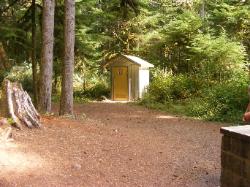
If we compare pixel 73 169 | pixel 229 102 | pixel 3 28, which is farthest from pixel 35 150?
pixel 229 102

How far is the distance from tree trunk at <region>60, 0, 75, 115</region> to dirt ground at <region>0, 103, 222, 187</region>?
2125mm

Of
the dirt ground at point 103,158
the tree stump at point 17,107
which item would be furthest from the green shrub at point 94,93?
the tree stump at point 17,107

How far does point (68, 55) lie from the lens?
11.1m

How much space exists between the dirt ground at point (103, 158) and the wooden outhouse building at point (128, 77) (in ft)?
35.5

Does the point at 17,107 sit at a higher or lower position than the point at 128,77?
lower

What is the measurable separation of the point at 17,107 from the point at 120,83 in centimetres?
1417

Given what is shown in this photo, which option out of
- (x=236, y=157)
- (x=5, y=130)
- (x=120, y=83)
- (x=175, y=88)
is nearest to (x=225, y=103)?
(x=175, y=88)

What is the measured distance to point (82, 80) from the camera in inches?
958

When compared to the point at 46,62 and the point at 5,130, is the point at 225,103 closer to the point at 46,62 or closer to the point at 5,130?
the point at 46,62

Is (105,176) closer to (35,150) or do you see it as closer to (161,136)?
(35,150)

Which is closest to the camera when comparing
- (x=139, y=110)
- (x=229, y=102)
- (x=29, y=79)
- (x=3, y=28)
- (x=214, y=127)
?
(x=214, y=127)

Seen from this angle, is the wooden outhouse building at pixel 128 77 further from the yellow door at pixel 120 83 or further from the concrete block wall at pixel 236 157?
the concrete block wall at pixel 236 157

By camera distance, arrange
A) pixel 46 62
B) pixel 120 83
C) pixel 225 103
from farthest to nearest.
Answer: pixel 120 83, pixel 225 103, pixel 46 62

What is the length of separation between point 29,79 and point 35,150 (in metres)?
16.9
